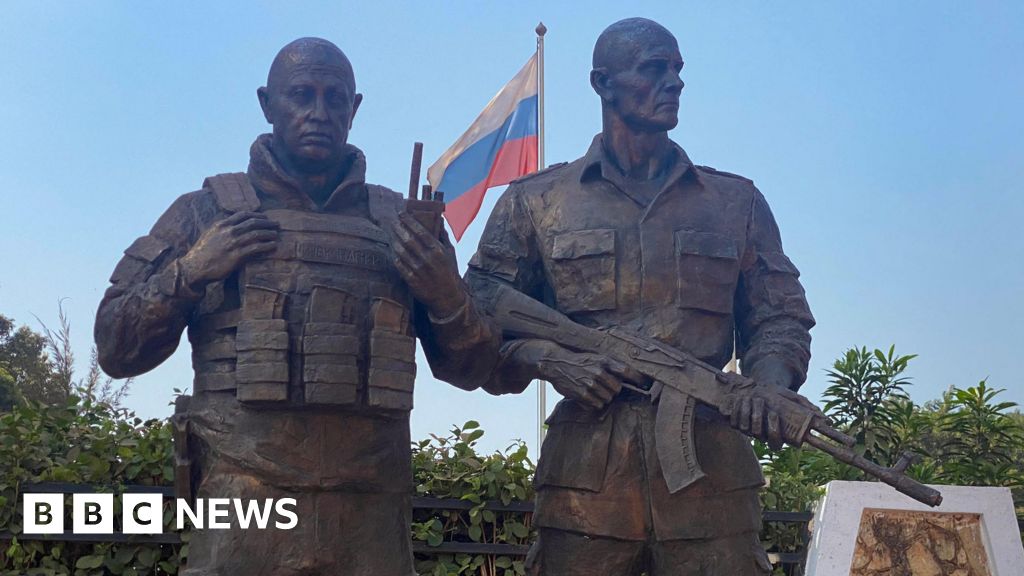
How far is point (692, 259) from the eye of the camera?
4.82 metres

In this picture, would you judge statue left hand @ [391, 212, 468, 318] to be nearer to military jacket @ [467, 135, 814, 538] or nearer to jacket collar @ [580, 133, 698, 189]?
military jacket @ [467, 135, 814, 538]

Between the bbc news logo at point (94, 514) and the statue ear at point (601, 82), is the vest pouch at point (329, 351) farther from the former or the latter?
the bbc news logo at point (94, 514)

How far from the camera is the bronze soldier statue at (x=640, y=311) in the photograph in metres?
4.51

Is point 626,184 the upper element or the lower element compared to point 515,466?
upper

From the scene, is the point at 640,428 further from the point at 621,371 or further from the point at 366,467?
the point at 366,467

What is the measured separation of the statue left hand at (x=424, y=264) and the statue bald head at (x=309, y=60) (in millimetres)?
688

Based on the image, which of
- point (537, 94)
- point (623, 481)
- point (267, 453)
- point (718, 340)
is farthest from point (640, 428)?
point (537, 94)

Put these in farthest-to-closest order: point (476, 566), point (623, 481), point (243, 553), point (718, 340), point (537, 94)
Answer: point (537, 94), point (476, 566), point (718, 340), point (623, 481), point (243, 553)

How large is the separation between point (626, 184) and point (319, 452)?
1765 millimetres

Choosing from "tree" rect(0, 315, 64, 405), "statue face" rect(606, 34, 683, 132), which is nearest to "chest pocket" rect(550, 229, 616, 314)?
"statue face" rect(606, 34, 683, 132)

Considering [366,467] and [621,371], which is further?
[621,371]

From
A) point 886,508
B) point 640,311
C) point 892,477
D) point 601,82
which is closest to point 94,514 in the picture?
point 640,311

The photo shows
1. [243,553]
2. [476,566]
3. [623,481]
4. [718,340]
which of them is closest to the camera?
[243,553]

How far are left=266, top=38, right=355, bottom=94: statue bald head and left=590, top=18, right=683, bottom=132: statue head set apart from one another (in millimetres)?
1126
